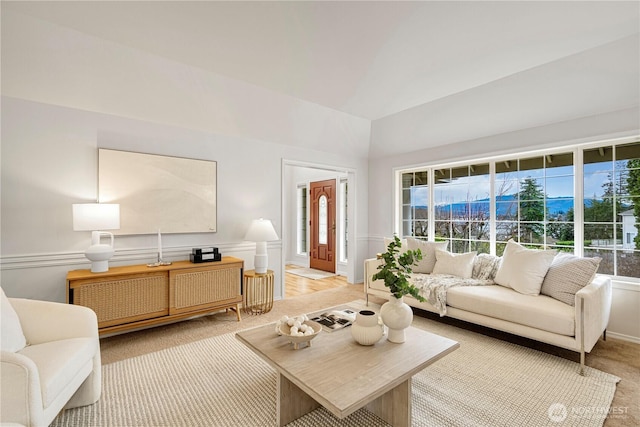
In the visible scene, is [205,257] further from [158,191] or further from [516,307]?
[516,307]

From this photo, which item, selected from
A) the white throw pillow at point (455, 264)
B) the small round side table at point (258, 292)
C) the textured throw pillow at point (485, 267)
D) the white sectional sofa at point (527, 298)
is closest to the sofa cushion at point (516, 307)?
the white sectional sofa at point (527, 298)

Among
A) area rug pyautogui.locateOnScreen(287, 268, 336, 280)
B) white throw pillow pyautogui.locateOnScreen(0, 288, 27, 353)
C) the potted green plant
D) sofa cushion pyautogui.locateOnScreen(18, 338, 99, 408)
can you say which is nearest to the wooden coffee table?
the potted green plant

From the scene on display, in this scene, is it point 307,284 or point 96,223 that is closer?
point 96,223

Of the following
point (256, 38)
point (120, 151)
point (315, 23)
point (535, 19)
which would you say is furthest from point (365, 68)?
point (120, 151)

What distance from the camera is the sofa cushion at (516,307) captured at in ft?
7.89

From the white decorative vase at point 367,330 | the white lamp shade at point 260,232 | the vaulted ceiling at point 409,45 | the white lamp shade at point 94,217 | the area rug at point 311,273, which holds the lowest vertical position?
the area rug at point 311,273

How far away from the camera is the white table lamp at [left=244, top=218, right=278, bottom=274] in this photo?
363cm

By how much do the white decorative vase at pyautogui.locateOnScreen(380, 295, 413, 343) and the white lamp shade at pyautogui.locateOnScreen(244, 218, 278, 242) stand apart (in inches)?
82.4

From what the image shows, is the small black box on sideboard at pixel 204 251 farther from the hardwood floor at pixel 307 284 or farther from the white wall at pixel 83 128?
the hardwood floor at pixel 307 284

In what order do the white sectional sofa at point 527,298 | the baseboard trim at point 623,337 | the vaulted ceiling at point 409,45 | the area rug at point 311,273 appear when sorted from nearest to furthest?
the vaulted ceiling at point 409,45
the white sectional sofa at point 527,298
the baseboard trim at point 623,337
the area rug at point 311,273

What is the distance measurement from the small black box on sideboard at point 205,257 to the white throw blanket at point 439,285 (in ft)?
7.51

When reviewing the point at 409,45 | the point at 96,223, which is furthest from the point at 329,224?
the point at 96,223

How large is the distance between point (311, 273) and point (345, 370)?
4621 millimetres

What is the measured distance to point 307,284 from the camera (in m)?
5.21
